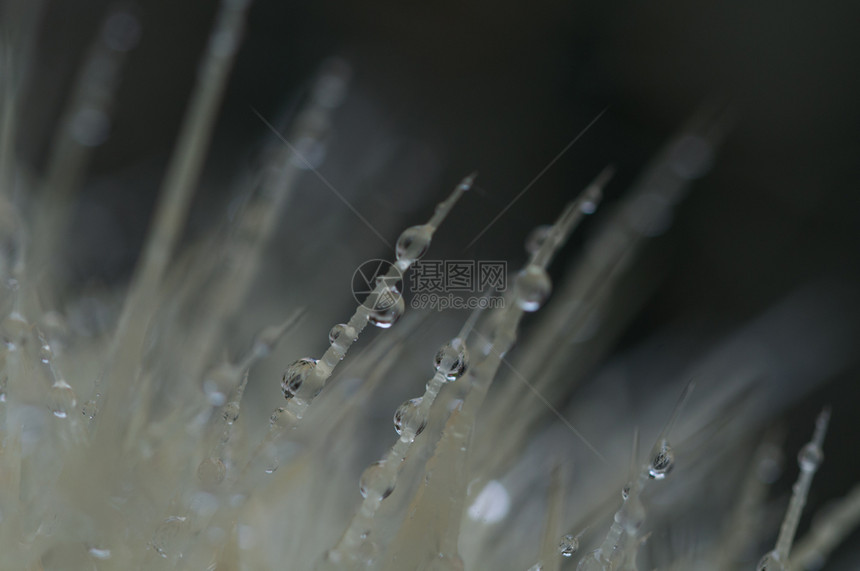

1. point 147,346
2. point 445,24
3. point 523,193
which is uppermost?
point 445,24

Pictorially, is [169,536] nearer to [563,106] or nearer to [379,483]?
[379,483]

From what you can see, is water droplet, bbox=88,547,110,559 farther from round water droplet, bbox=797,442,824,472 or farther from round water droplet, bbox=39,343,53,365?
round water droplet, bbox=797,442,824,472

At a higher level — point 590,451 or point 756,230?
point 756,230

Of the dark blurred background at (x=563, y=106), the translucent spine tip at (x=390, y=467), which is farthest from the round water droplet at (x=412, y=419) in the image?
the dark blurred background at (x=563, y=106)

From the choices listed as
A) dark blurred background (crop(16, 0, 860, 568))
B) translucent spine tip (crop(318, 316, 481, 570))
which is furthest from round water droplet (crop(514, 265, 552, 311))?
dark blurred background (crop(16, 0, 860, 568))

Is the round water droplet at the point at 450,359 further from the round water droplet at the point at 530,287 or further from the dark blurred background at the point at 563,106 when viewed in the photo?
the dark blurred background at the point at 563,106

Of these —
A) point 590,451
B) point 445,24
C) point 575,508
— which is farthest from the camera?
point 445,24

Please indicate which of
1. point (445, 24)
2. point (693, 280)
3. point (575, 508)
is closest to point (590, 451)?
point (575, 508)

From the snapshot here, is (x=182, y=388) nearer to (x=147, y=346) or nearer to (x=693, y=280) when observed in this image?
(x=147, y=346)
